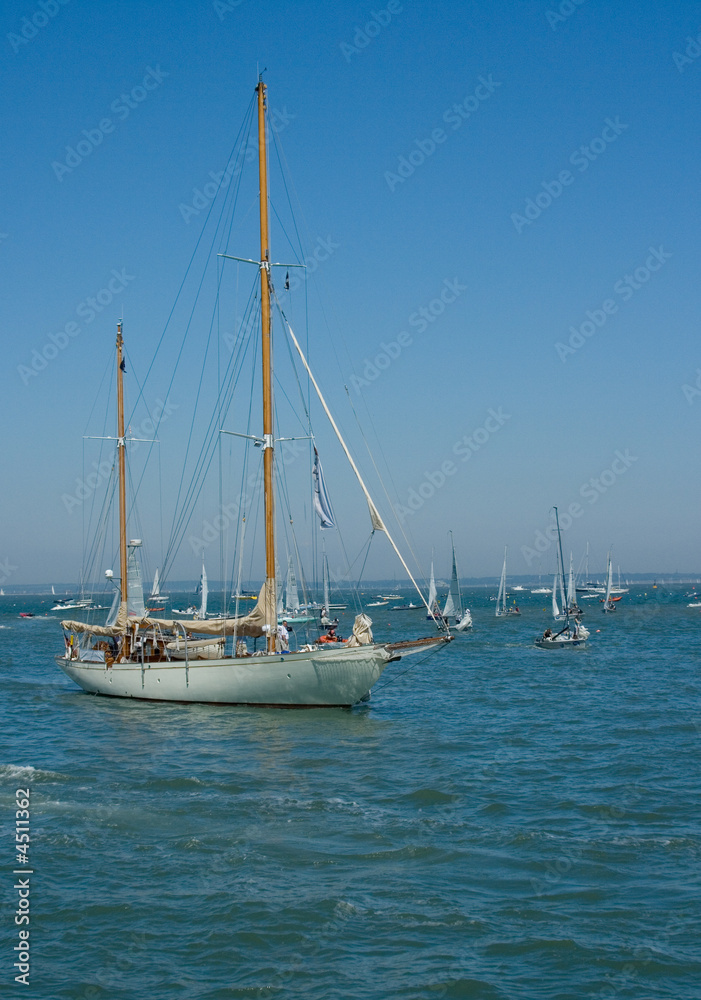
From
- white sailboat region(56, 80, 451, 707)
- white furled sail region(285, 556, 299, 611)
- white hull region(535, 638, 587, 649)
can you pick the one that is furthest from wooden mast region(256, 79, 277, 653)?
white furled sail region(285, 556, 299, 611)

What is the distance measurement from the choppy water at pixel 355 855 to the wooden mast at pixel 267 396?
165 inches

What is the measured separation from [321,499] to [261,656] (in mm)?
5551

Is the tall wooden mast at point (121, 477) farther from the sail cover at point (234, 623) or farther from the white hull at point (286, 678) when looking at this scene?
the white hull at point (286, 678)

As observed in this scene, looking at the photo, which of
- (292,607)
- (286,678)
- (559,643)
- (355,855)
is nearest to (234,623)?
(286,678)

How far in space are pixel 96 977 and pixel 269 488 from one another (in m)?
21.5

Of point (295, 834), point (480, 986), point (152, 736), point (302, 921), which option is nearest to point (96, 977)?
point (302, 921)

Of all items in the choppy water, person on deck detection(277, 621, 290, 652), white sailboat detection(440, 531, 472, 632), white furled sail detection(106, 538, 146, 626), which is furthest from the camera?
white sailboat detection(440, 531, 472, 632)

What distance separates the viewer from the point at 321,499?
29.2 meters

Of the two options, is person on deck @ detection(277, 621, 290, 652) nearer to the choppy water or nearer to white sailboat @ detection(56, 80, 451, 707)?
white sailboat @ detection(56, 80, 451, 707)

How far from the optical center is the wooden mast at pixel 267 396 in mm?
30422

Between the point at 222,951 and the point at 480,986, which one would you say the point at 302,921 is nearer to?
the point at 222,951

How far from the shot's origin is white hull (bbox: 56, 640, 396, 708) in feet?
91.4

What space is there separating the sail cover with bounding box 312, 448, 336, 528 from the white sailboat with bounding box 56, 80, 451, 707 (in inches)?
52.7

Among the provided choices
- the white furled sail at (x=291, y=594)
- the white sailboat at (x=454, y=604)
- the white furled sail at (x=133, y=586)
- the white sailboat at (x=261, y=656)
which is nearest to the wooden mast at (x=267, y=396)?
the white sailboat at (x=261, y=656)
